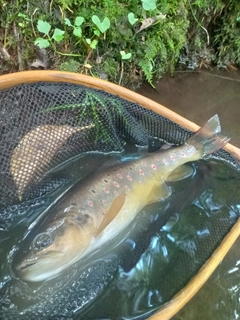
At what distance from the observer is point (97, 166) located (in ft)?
5.39

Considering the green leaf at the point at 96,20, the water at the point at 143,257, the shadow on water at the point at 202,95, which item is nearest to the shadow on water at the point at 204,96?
the shadow on water at the point at 202,95

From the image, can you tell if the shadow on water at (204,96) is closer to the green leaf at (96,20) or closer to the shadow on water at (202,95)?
the shadow on water at (202,95)

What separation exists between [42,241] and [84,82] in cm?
52

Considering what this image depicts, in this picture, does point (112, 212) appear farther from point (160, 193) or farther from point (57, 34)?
point (57, 34)

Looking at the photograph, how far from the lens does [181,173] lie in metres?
1.70

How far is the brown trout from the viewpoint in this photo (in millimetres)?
1339

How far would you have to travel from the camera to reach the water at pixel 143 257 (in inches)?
54.4

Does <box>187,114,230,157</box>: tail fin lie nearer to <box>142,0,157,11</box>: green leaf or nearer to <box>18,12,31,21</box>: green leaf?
<box>142,0,157,11</box>: green leaf

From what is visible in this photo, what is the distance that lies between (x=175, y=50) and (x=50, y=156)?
0.97 m

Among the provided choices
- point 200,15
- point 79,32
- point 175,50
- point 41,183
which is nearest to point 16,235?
point 41,183

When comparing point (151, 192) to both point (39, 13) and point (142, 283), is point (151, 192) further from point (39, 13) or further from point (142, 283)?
point (39, 13)

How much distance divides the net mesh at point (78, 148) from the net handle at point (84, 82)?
0.7 inches

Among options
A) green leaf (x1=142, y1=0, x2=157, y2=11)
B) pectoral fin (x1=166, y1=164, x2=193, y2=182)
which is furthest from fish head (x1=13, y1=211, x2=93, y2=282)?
green leaf (x1=142, y1=0, x2=157, y2=11)

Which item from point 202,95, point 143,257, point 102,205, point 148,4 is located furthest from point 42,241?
point 202,95
